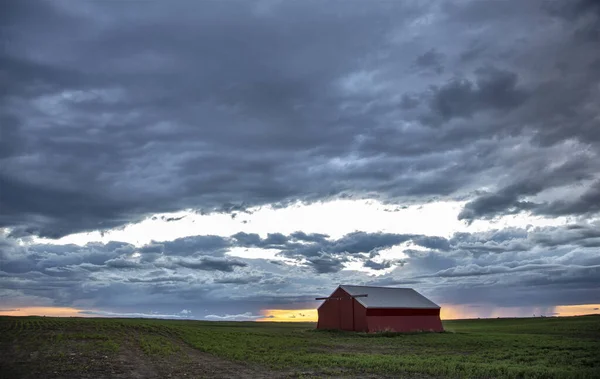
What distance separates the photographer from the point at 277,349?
36.9 meters

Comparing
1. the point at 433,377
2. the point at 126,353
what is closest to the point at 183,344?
the point at 126,353

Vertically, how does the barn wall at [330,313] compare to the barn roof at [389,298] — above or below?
below

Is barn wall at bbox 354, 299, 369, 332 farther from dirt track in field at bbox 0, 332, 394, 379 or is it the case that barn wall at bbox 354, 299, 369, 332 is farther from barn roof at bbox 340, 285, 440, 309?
dirt track in field at bbox 0, 332, 394, 379

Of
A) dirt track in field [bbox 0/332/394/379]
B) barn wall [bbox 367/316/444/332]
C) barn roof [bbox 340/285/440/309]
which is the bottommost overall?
barn wall [bbox 367/316/444/332]

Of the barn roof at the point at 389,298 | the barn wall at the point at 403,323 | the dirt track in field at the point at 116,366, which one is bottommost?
the barn wall at the point at 403,323

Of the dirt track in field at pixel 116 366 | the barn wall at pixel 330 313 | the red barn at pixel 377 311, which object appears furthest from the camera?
the barn wall at pixel 330 313

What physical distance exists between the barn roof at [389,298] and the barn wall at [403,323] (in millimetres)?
1562

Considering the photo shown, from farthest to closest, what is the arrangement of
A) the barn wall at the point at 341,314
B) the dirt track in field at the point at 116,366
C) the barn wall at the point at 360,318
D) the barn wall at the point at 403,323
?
the barn wall at the point at 341,314 → the barn wall at the point at 403,323 → the barn wall at the point at 360,318 → the dirt track in field at the point at 116,366

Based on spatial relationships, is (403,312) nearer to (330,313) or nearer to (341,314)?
(341,314)

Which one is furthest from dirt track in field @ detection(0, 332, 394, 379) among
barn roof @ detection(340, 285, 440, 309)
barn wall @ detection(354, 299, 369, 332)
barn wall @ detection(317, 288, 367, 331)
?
barn roof @ detection(340, 285, 440, 309)

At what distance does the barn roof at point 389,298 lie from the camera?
65688 mm

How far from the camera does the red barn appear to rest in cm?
6394

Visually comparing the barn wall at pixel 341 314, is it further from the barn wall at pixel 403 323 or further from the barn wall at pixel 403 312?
the barn wall at pixel 403 312

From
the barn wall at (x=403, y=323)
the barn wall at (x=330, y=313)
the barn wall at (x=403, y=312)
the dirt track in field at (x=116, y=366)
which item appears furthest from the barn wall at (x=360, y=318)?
the dirt track in field at (x=116, y=366)
